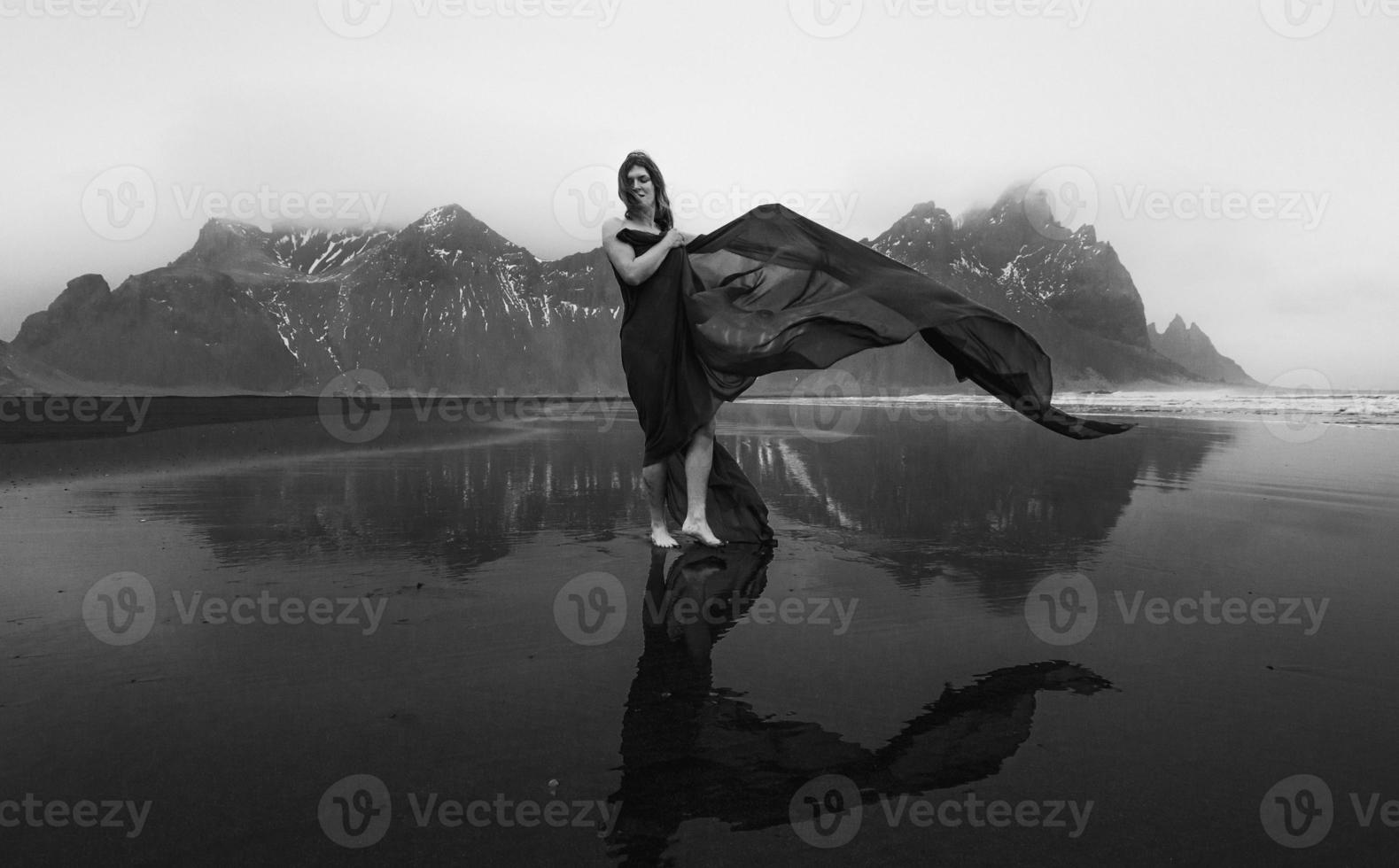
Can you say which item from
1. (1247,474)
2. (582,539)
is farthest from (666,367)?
(1247,474)

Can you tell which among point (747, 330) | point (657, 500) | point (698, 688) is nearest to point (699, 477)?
point (657, 500)

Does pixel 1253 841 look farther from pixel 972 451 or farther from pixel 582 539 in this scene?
pixel 972 451

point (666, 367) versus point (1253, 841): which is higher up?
point (666, 367)

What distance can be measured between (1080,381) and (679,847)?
197m

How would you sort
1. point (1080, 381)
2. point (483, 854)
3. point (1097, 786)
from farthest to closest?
1. point (1080, 381)
2. point (1097, 786)
3. point (483, 854)

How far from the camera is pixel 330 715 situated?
8.32 ft

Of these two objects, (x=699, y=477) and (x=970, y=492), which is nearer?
(x=699, y=477)

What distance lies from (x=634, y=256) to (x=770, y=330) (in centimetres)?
106

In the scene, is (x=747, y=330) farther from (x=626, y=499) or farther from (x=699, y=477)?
(x=626, y=499)

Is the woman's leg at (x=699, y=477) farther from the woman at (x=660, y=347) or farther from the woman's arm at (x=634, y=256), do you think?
the woman's arm at (x=634, y=256)

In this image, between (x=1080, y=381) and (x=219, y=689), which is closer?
(x=219, y=689)

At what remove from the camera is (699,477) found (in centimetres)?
543

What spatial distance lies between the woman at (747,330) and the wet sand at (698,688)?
582 mm

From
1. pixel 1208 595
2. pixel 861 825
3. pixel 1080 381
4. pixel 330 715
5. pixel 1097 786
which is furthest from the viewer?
pixel 1080 381
